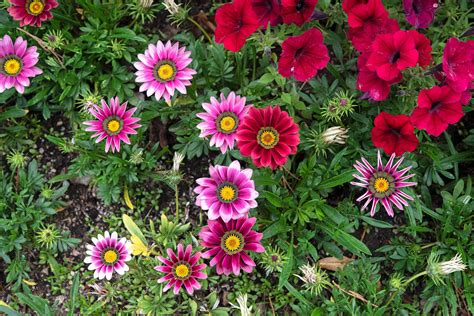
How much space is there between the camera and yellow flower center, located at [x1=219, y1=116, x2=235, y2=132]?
96.2 inches

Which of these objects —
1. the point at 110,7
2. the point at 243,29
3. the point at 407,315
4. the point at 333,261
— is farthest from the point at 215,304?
the point at 110,7

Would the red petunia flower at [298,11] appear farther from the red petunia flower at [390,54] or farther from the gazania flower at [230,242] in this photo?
the gazania flower at [230,242]

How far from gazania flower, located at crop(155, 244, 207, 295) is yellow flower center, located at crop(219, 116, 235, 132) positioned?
1.87 feet

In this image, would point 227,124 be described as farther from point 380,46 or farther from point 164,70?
point 380,46

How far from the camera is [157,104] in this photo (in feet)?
9.47

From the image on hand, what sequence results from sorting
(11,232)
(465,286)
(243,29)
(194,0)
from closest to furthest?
(243,29) → (465,286) → (11,232) → (194,0)

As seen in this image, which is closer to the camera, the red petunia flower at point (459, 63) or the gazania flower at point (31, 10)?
the red petunia flower at point (459, 63)

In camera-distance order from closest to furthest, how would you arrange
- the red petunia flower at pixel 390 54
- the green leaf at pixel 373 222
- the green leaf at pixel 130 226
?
1. the red petunia flower at pixel 390 54
2. the green leaf at pixel 373 222
3. the green leaf at pixel 130 226

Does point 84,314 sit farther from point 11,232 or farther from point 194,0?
point 194,0

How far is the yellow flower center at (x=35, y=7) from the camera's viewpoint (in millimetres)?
2693

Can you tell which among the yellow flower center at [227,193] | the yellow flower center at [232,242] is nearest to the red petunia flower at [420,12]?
the yellow flower center at [227,193]

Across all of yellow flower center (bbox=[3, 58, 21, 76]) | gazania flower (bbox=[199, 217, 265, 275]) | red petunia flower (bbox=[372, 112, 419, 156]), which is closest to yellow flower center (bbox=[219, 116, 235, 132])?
gazania flower (bbox=[199, 217, 265, 275])

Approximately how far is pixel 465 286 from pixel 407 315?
32 centimetres

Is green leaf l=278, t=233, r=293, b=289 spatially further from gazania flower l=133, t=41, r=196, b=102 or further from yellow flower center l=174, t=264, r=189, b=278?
gazania flower l=133, t=41, r=196, b=102
